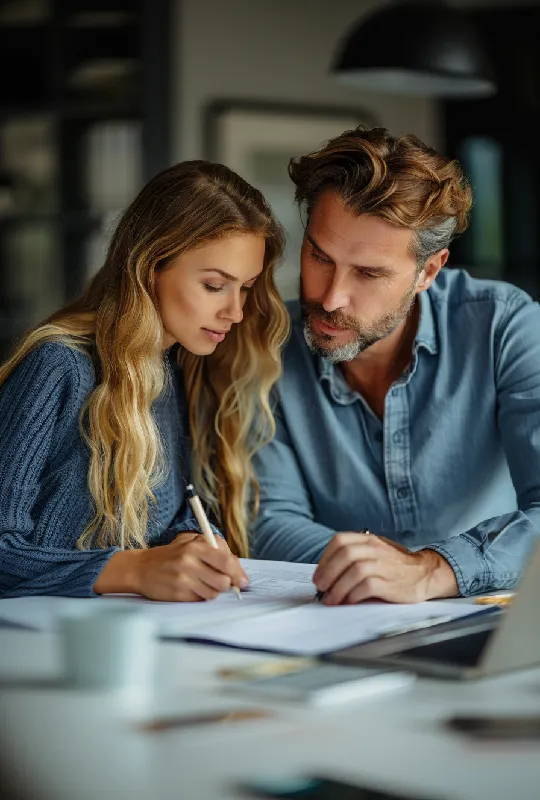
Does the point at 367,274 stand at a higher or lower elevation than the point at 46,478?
higher

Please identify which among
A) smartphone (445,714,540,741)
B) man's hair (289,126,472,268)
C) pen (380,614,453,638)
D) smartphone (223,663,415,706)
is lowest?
pen (380,614,453,638)

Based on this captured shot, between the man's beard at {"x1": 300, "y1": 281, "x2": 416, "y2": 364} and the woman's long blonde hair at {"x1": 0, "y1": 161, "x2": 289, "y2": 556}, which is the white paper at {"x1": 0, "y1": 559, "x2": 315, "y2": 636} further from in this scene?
the man's beard at {"x1": 300, "y1": 281, "x2": 416, "y2": 364}

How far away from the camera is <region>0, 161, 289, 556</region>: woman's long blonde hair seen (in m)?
1.82

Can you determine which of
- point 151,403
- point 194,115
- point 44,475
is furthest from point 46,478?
point 194,115

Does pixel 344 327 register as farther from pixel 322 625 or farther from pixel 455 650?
pixel 455 650

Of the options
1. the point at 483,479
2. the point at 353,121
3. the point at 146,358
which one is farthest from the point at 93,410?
the point at 353,121

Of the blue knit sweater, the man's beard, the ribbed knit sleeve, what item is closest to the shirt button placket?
the man's beard

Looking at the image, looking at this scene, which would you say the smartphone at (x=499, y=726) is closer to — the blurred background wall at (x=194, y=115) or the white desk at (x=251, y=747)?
the white desk at (x=251, y=747)

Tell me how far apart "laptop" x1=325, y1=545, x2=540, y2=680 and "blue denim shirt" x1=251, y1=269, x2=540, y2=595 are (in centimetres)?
79

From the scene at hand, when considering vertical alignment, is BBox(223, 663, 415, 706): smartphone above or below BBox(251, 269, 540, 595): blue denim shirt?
above

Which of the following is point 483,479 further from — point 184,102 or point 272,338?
point 184,102

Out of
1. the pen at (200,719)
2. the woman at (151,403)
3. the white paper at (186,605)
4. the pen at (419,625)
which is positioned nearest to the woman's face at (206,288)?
the woman at (151,403)

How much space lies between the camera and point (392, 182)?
2025 millimetres

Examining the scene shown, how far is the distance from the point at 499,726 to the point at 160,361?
3.49ft
